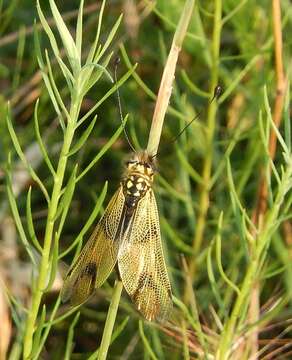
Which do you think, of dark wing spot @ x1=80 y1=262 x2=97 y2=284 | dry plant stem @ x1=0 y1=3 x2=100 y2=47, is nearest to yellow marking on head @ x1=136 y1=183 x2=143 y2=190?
dark wing spot @ x1=80 y1=262 x2=97 y2=284

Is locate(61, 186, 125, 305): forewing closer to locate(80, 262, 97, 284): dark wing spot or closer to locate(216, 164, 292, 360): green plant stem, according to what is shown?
locate(80, 262, 97, 284): dark wing spot

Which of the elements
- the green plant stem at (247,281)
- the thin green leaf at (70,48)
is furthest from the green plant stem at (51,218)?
the green plant stem at (247,281)

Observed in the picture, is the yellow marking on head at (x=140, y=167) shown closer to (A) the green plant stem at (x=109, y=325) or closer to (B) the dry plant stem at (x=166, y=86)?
(B) the dry plant stem at (x=166, y=86)

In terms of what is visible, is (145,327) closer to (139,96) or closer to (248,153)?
(248,153)

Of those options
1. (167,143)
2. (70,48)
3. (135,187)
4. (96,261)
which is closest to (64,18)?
(167,143)

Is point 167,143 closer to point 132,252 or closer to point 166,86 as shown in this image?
point 132,252

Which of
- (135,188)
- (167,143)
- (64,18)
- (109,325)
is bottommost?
(109,325)
